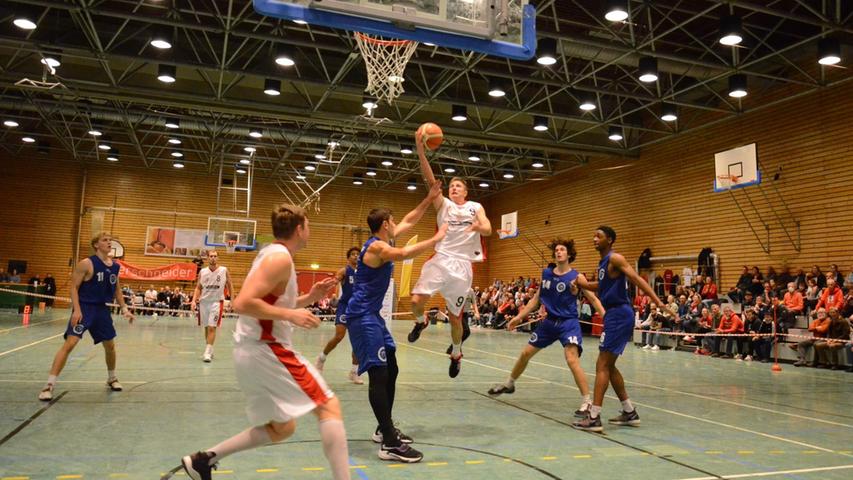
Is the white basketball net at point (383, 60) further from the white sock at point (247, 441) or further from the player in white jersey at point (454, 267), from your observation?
the white sock at point (247, 441)

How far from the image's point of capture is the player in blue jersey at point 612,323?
20.9 feet

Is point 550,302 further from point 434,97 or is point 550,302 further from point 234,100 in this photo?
point 234,100

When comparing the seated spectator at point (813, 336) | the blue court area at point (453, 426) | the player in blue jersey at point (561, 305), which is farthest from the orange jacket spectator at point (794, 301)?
the player in blue jersey at point (561, 305)

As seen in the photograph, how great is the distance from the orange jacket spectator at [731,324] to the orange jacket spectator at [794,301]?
4.27 feet

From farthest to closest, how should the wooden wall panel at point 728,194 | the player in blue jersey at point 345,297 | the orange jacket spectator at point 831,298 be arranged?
the wooden wall panel at point 728,194, the orange jacket spectator at point 831,298, the player in blue jersey at point 345,297

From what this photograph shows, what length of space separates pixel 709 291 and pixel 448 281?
15.1m

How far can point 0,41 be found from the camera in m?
17.6

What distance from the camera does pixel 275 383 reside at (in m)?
3.49

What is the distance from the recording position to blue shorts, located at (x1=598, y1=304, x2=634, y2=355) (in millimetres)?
6473

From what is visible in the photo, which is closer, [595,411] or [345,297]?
[595,411]

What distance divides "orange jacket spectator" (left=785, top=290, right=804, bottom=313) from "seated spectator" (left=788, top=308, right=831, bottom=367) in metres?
0.87

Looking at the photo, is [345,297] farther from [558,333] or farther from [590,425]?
[590,425]

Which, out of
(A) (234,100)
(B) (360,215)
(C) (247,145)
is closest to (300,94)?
(A) (234,100)

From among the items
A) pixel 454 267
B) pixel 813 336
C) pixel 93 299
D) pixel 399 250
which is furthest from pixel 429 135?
pixel 813 336
